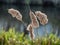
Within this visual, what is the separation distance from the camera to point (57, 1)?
2205cm

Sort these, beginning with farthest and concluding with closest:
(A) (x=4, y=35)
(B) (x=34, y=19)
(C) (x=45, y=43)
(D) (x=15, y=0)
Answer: (D) (x=15, y=0)
(A) (x=4, y=35)
(C) (x=45, y=43)
(B) (x=34, y=19)

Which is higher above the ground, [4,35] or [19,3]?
[4,35]

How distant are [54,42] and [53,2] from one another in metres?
19.6

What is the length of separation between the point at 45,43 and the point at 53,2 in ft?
64.6

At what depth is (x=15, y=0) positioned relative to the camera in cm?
2356

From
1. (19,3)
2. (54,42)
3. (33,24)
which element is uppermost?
(33,24)

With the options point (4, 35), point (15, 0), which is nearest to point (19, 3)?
point (15, 0)

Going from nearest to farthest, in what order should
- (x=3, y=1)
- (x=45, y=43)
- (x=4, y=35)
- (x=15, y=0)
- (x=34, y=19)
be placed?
1. (x=34, y=19)
2. (x=45, y=43)
3. (x=4, y=35)
4. (x=3, y=1)
5. (x=15, y=0)

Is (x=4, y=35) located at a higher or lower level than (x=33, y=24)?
lower

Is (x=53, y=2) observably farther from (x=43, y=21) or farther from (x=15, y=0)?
(x=43, y=21)

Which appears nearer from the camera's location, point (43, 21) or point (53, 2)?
point (43, 21)

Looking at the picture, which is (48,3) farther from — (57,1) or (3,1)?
(3,1)

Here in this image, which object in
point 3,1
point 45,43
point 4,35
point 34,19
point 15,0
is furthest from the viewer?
point 15,0

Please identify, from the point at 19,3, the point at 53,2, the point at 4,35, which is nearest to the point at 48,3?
the point at 53,2
